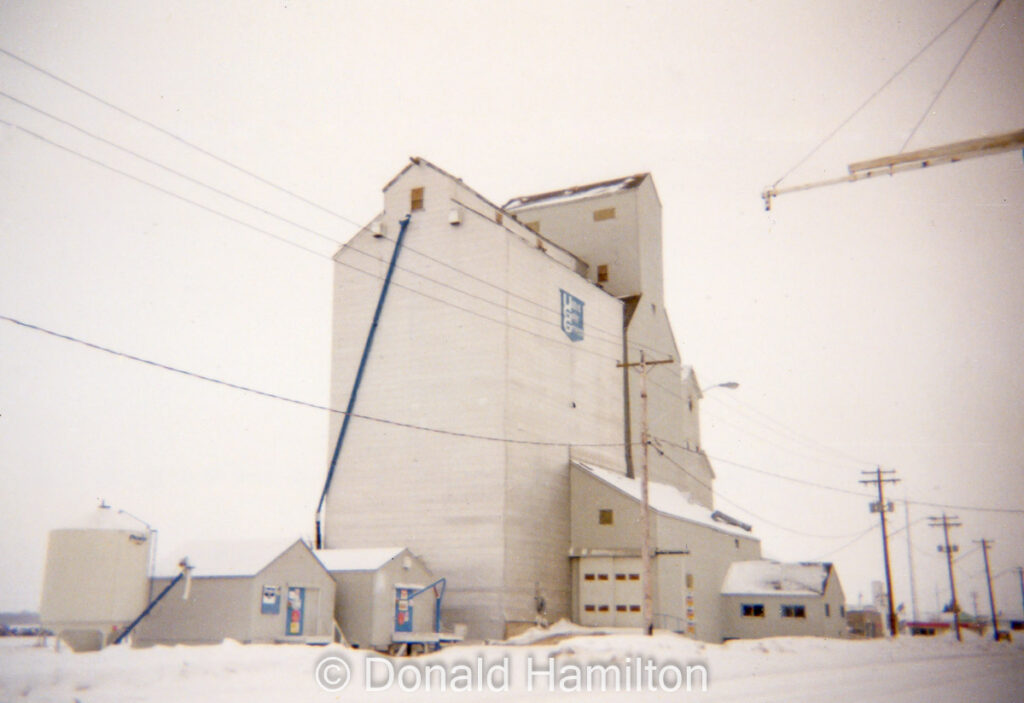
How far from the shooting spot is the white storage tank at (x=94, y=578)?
84.3ft

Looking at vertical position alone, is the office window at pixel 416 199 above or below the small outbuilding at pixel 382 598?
above

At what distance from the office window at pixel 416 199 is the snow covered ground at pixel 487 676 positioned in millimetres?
24240

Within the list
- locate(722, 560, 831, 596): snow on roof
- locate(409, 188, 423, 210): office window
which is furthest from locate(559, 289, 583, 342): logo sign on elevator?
locate(722, 560, 831, 596): snow on roof

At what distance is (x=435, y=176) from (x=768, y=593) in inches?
1141

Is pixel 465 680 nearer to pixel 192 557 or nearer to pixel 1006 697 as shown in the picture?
pixel 1006 697

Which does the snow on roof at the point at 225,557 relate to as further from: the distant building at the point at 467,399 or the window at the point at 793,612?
the window at the point at 793,612

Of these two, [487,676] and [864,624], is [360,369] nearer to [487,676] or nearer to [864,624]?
[487,676]

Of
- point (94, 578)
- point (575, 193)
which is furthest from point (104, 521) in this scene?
point (575, 193)

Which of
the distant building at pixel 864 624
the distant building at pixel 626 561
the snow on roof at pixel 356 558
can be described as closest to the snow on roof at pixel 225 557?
the snow on roof at pixel 356 558

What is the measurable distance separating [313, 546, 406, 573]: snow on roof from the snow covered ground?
931 cm

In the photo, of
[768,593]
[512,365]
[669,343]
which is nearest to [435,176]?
[512,365]

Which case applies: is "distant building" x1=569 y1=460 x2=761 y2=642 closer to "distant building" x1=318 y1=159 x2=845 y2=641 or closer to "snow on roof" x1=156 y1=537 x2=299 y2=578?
"distant building" x1=318 y1=159 x2=845 y2=641

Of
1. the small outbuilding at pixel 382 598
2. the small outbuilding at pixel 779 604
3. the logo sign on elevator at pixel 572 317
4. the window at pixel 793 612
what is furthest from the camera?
the window at pixel 793 612

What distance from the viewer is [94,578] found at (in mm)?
26703
